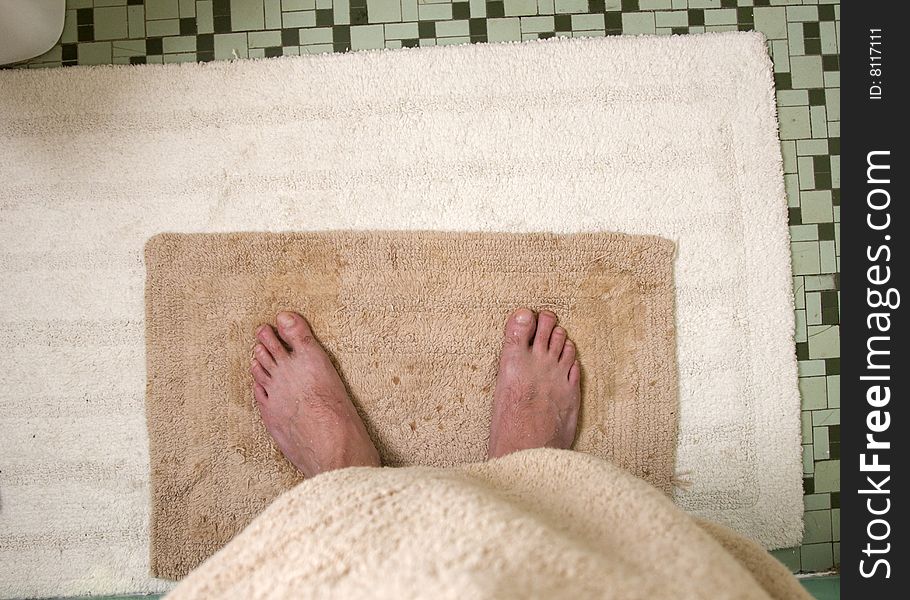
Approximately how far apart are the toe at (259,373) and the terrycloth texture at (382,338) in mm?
18

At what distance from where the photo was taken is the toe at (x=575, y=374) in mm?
911

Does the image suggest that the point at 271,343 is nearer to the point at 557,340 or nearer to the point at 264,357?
the point at 264,357

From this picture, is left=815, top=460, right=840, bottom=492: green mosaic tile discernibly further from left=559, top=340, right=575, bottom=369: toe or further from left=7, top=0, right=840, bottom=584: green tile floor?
left=559, top=340, right=575, bottom=369: toe

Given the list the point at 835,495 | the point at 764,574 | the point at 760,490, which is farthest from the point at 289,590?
the point at 835,495

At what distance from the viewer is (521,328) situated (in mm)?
903

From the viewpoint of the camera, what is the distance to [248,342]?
3.02 ft

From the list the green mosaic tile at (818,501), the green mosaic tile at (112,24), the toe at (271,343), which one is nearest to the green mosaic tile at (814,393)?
the green mosaic tile at (818,501)

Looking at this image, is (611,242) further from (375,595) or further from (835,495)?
(375,595)

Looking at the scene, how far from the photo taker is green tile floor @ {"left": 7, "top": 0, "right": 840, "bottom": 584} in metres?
0.94

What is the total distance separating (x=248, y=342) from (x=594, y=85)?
0.62m

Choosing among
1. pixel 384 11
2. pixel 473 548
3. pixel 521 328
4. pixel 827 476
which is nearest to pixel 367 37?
pixel 384 11

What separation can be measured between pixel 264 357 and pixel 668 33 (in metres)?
0.75

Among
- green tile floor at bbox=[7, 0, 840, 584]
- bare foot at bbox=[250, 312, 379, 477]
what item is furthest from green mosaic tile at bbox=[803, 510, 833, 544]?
bare foot at bbox=[250, 312, 379, 477]

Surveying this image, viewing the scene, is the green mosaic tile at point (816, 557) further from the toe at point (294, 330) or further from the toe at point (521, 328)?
the toe at point (294, 330)
